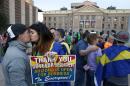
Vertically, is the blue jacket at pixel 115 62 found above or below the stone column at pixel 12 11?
above

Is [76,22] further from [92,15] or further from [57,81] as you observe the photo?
[57,81]

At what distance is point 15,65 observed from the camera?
324 cm

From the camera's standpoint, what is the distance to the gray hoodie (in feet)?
10.6

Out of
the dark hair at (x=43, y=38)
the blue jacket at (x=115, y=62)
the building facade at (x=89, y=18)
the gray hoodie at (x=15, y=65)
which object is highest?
the dark hair at (x=43, y=38)

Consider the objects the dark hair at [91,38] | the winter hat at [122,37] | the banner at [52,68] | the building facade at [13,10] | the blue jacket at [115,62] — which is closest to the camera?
the banner at [52,68]

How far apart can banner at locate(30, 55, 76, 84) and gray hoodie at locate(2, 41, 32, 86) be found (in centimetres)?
35

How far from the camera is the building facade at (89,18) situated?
400 ft

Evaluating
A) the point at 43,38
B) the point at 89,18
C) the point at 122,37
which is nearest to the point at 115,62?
the point at 122,37

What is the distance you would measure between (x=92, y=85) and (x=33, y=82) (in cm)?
336

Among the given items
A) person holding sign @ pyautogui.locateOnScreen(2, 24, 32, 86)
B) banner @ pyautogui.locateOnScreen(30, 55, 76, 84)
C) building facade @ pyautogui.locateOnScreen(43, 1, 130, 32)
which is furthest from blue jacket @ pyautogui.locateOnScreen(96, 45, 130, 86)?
building facade @ pyautogui.locateOnScreen(43, 1, 130, 32)

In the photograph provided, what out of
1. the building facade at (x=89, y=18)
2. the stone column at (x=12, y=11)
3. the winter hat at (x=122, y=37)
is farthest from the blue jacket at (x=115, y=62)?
the building facade at (x=89, y=18)

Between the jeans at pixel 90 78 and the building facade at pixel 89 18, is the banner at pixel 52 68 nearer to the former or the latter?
the jeans at pixel 90 78

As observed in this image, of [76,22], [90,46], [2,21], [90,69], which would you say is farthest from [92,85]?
[76,22]

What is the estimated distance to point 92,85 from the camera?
7.04 meters
